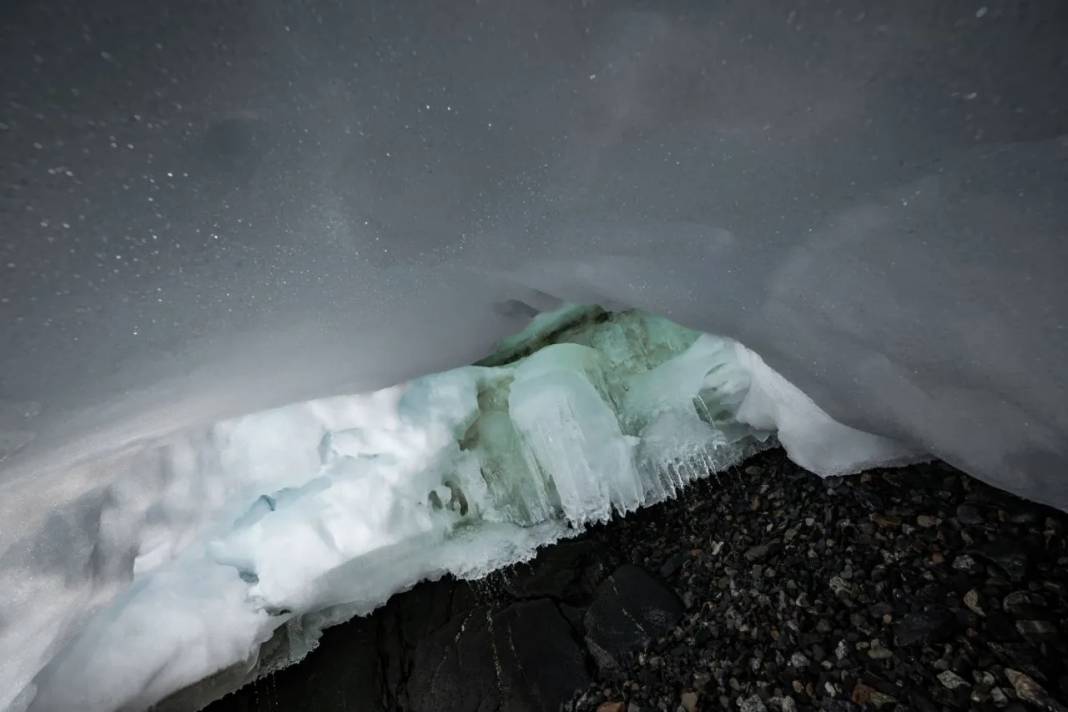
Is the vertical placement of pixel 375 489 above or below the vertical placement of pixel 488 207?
below

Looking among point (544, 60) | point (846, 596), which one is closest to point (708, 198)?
point (544, 60)

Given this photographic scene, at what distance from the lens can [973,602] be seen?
287 centimetres

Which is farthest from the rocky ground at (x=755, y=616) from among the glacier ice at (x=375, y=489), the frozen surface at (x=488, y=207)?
the frozen surface at (x=488, y=207)

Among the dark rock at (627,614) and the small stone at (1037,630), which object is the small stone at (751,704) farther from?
the small stone at (1037,630)

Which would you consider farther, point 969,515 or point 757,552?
point 757,552

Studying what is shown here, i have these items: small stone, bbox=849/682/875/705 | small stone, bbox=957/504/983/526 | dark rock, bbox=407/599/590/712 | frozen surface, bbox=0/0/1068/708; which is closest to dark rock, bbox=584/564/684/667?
dark rock, bbox=407/599/590/712

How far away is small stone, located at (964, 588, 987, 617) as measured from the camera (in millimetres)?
2828

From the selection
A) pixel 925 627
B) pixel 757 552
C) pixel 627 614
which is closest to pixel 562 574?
pixel 627 614

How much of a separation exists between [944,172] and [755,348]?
1573mm

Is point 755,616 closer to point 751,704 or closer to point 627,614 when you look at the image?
point 751,704

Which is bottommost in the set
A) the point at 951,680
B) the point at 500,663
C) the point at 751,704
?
the point at 751,704

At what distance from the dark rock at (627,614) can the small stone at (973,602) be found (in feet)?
6.50

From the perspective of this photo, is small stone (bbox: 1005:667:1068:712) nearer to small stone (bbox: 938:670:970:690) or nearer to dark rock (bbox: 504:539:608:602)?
small stone (bbox: 938:670:970:690)

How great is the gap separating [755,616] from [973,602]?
1311 mm
